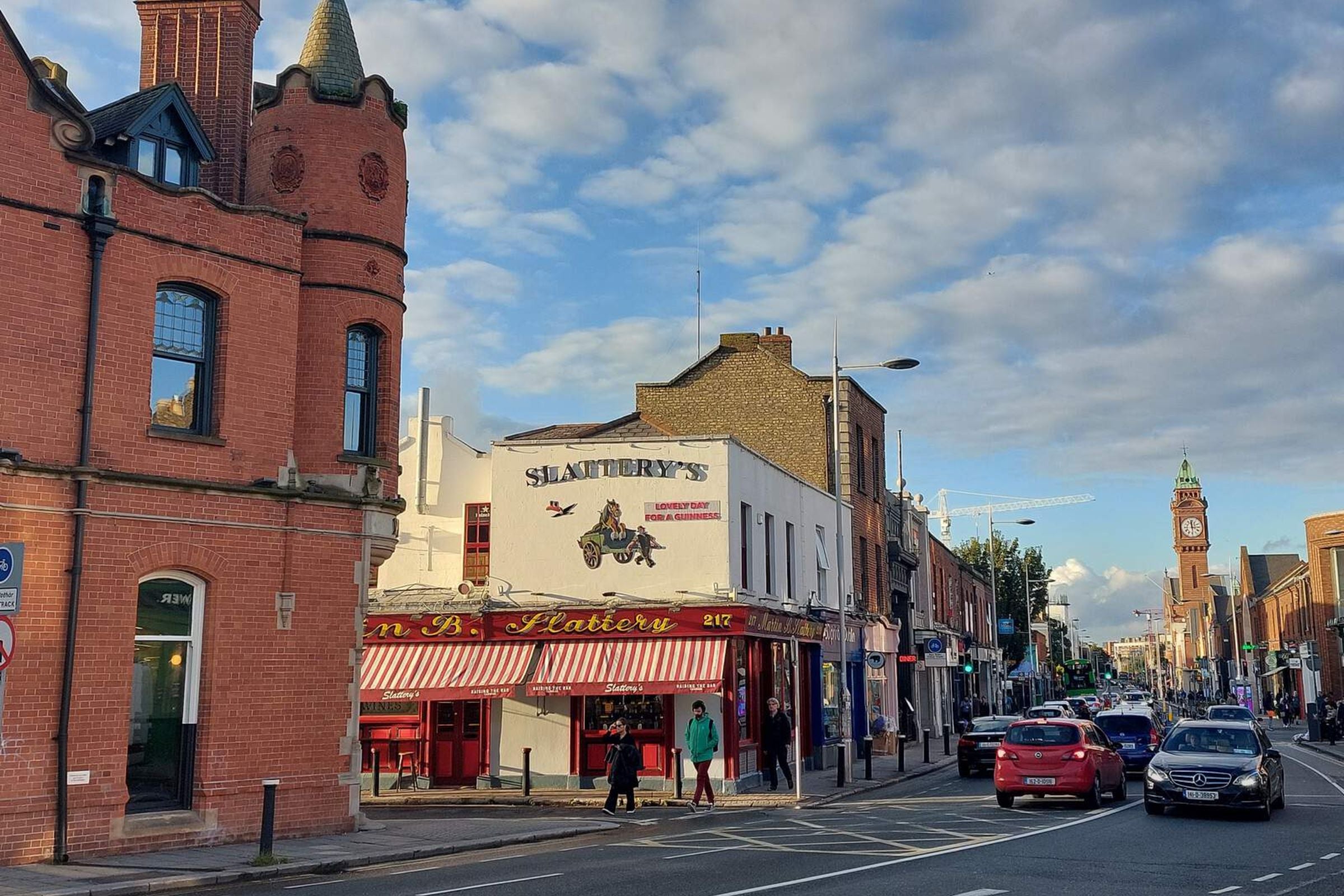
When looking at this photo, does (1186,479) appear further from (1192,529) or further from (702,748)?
(702,748)

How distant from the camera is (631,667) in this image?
86.2 ft

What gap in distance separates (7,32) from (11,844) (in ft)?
32.6

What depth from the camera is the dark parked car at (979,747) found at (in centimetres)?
3022

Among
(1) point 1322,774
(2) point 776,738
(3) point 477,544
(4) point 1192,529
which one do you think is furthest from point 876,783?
(4) point 1192,529

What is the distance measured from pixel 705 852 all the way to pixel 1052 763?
26.5 ft

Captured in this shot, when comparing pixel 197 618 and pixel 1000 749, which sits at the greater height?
pixel 197 618

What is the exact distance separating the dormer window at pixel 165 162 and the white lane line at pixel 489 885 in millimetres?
10458

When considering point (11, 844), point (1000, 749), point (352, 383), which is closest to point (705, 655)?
point (1000, 749)

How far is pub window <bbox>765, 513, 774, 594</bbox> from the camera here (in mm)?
30812

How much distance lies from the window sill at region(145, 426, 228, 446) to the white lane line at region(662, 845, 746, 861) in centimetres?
829

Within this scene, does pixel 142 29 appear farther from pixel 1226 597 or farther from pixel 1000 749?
pixel 1226 597

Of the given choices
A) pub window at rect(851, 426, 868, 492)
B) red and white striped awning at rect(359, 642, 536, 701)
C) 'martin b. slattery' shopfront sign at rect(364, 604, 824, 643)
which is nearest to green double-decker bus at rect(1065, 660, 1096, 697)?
pub window at rect(851, 426, 868, 492)

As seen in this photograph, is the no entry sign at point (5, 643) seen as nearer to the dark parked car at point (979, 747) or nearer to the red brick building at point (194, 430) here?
the red brick building at point (194, 430)

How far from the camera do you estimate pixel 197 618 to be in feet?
56.1
